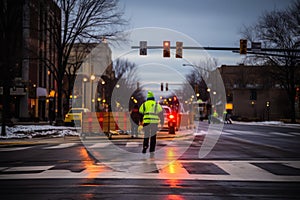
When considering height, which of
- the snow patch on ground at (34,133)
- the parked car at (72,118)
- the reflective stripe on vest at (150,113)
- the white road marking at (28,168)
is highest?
the reflective stripe on vest at (150,113)

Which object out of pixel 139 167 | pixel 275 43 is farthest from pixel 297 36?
pixel 139 167

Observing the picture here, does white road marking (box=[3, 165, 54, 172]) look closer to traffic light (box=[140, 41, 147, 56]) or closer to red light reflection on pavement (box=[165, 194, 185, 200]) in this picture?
red light reflection on pavement (box=[165, 194, 185, 200])

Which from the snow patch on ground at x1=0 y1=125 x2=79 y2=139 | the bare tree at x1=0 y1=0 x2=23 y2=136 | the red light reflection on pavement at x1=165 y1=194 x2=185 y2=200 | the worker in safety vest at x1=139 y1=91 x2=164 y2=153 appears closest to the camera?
the red light reflection on pavement at x1=165 y1=194 x2=185 y2=200

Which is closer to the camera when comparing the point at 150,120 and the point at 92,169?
the point at 92,169

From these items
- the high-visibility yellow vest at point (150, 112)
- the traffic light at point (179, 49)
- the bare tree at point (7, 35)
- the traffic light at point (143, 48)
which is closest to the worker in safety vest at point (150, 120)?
the high-visibility yellow vest at point (150, 112)

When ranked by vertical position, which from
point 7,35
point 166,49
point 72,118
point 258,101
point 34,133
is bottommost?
point 34,133

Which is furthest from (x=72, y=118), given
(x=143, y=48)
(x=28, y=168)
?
(x=28, y=168)

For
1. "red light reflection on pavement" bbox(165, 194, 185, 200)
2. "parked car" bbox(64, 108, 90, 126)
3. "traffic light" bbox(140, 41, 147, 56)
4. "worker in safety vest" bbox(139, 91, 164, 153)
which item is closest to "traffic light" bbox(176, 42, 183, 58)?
"traffic light" bbox(140, 41, 147, 56)

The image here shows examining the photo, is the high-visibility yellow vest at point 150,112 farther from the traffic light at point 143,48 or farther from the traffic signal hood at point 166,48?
the traffic signal hood at point 166,48

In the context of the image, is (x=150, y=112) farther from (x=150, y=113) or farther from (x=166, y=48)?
(x=166, y=48)

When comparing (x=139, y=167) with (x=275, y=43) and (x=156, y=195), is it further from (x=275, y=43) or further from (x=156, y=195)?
(x=275, y=43)

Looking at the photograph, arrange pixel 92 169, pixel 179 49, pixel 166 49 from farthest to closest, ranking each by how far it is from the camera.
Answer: pixel 179 49
pixel 166 49
pixel 92 169

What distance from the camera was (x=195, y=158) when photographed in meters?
13.6

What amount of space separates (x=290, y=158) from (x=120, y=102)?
6213 centimetres
